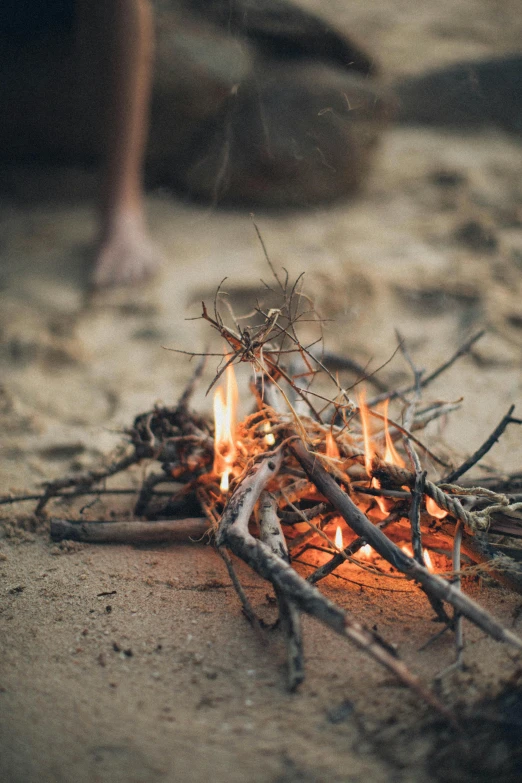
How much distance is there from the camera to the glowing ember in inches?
56.4

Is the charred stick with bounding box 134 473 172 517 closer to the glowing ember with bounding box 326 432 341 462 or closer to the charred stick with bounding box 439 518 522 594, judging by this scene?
the glowing ember with bounding box 326 432 341 462

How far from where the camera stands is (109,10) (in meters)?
3.26

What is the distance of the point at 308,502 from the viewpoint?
154 cm

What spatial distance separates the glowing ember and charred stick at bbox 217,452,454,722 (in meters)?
0.12

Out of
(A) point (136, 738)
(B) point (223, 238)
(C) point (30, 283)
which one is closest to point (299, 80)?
(B) point (223, 238)

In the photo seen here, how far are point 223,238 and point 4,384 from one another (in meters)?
1.71

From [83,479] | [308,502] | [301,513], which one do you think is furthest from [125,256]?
[301,513]

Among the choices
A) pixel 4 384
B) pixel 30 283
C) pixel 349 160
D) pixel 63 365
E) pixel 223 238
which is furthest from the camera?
pixel 349 160

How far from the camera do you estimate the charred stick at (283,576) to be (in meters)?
0.99

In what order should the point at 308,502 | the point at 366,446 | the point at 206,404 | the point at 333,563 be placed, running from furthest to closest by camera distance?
the point at 206,404, the point at 308,502, the point at 366,446, the point at 333,563

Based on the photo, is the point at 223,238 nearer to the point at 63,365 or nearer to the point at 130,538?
the point at 63,365

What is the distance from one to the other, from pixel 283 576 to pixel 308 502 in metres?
0.43

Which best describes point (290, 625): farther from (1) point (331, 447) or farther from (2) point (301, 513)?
(1) point (331, 447)

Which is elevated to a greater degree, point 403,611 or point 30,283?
point 30,283
